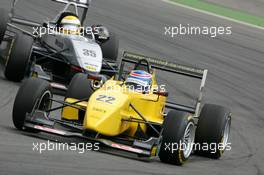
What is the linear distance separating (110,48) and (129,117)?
6693 millimetres

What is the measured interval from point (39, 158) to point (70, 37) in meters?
6.84

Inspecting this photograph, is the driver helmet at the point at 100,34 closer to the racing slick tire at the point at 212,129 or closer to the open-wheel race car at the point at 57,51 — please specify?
the open-wheel race car at the point at 57,51

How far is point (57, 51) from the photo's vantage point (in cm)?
1591

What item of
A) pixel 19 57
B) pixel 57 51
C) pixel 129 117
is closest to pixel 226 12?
pixel 57 51

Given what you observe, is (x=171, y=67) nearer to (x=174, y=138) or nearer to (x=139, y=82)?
(x=139, y=82)

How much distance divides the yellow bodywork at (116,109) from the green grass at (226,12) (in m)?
17.1

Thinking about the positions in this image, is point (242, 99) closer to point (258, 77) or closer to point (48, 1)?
point (258, 77)

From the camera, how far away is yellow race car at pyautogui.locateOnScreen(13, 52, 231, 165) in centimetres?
1076

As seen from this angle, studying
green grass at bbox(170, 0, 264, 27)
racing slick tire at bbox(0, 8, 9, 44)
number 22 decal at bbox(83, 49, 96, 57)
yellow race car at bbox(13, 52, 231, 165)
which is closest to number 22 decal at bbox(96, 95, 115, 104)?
yellow race car at bbox(13, 52, 231, 165)

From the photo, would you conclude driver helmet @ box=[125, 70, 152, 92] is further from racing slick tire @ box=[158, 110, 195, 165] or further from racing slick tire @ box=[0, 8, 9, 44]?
racing slick tire @ box=[0, 8, 9, 44]

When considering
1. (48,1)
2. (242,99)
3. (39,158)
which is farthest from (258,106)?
(48,1)

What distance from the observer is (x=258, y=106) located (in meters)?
17.7

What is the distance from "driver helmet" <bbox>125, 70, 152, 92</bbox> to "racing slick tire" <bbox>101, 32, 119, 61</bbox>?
5.78 meters

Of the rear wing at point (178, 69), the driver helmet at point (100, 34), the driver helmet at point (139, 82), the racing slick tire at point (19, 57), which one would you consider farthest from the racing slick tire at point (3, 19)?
the driver helmet at point (139, 82)
